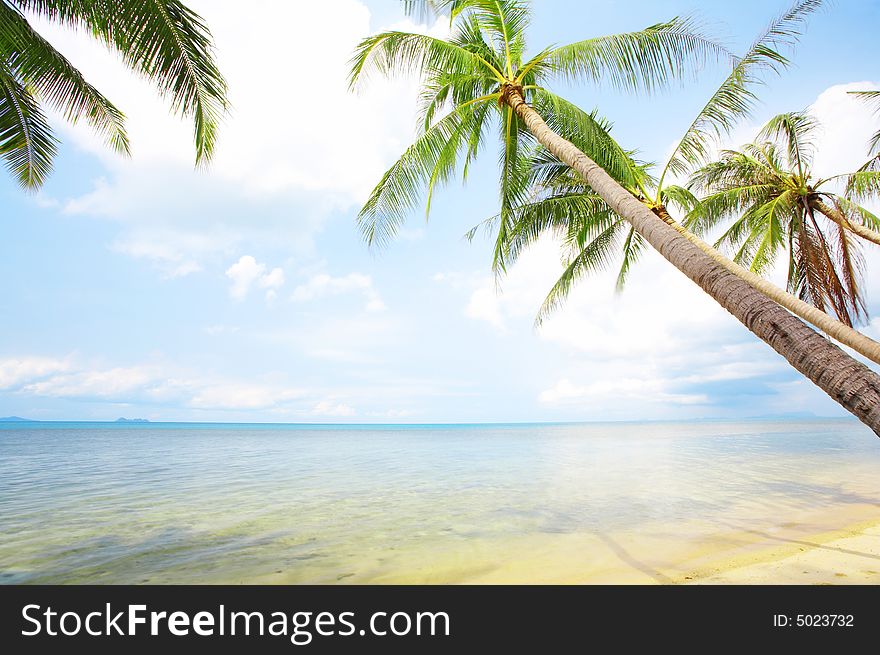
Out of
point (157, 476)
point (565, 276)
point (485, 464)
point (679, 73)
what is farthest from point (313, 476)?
point (679, 73)

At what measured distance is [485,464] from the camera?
55.4 feet

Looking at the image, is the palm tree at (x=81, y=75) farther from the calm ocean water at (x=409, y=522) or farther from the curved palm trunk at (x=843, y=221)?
the curved palm trunk at (x=843, y=221)

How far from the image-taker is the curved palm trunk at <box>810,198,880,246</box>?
810 centimetres

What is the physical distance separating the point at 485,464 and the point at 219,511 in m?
10.4

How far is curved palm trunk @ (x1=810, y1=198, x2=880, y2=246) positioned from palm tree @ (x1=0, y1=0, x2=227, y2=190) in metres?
10.2

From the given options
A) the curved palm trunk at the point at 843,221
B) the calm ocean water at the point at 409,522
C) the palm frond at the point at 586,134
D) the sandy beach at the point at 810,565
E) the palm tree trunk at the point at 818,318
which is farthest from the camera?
the curved palm trunk at the point at 843,221

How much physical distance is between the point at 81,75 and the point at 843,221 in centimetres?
1260

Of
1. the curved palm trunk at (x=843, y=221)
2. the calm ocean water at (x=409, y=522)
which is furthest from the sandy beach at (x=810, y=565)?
the curved palm trunk at (x=843, y=221)

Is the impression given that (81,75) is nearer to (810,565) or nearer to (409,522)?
(409,522)

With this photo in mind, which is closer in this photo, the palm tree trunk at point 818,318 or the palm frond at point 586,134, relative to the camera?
the palm tree trunk at point 818,318

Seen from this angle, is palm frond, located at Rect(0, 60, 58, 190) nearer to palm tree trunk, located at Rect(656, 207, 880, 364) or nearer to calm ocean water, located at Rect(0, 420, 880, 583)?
calm ocean water, located at Rect(0, 420, 880, 583)

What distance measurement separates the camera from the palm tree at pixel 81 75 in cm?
456

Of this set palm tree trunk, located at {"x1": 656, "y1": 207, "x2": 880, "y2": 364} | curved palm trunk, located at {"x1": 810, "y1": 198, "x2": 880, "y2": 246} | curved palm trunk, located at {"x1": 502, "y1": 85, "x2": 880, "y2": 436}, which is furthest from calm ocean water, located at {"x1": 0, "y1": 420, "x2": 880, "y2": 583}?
curved palm trunk, located at {"x1": 810, "y1": 198, "x2": 880, "y2": 246}

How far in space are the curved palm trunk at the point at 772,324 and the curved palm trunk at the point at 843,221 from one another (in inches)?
266
